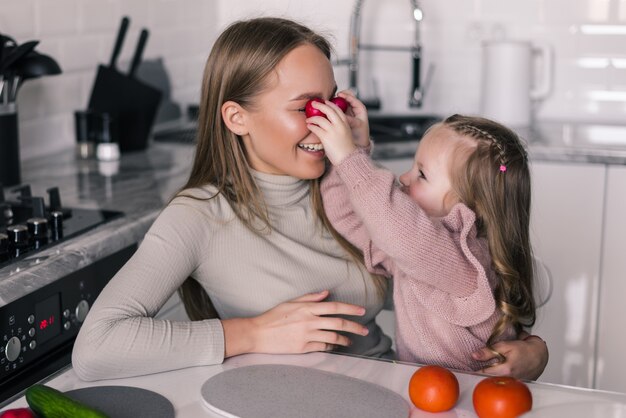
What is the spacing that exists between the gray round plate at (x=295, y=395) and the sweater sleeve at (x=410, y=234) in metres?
0.28

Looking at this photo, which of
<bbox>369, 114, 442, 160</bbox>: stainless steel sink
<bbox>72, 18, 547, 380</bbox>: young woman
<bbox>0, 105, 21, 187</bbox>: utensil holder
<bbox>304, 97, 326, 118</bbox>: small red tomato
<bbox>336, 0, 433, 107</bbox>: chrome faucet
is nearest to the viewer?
<bbox>72, 18, 547, 380</bbox>: young woman

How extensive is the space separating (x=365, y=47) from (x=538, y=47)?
588 millimetres

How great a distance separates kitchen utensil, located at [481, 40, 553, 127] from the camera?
2963 millimetres

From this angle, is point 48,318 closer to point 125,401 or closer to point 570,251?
point 125,401

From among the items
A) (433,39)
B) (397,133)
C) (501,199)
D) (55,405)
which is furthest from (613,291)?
(55,405)

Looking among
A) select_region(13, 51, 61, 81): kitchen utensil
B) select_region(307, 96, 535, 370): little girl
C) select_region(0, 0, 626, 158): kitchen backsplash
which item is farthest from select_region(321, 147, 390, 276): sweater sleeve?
select_region(0, 0, 626, 158): kitchen backsplash

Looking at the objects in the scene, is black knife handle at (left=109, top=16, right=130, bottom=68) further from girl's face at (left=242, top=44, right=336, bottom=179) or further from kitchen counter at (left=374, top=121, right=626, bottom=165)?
girl's face at (left=242, top=44, right=336, bottom=179)

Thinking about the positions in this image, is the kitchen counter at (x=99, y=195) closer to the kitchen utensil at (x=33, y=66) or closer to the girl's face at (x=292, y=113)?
the kitchen utensil at (x=33, y=66)

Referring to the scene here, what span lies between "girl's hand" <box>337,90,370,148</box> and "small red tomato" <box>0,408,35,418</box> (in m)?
0.82

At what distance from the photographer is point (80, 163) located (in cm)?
248

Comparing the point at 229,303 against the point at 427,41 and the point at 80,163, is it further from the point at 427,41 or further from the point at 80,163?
the point at 427,41

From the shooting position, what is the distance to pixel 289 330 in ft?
4.43

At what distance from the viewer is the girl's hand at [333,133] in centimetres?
148

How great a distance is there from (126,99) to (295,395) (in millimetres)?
1668
